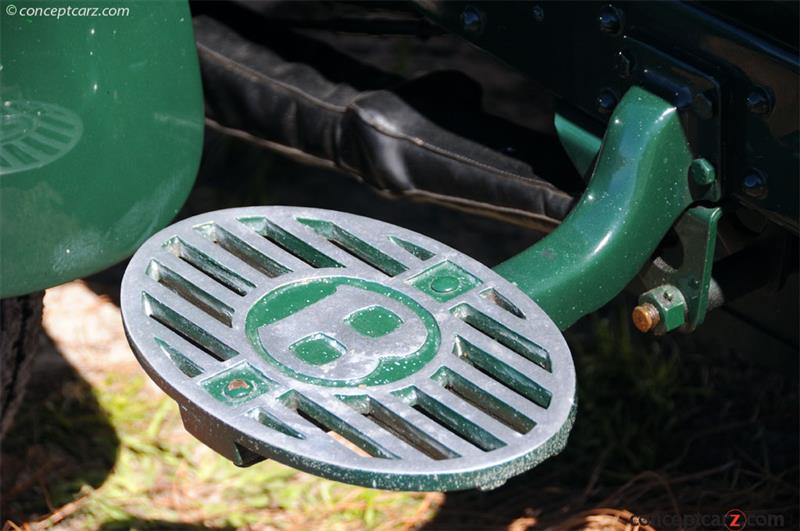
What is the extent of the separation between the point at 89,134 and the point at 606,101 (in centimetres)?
64

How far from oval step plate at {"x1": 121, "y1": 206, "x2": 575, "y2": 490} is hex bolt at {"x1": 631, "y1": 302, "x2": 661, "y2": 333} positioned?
24 cm

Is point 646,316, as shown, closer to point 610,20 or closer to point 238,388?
point 610,20

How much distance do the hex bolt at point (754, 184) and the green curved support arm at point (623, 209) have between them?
78mm

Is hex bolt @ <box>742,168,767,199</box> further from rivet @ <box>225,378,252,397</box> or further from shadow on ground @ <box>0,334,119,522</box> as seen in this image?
shadow on ground @ <box>0,334,119,522</box>

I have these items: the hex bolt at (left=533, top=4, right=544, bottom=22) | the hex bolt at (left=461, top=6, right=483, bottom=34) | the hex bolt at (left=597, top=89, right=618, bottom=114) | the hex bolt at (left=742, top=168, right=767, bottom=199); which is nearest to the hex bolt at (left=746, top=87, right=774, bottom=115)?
the hex bolt at (left=742, top=168, right=767, bottom=199)

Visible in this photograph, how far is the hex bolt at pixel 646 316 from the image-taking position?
149 cm

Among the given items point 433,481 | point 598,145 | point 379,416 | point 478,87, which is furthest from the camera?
point 478,87

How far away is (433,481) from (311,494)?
102cm

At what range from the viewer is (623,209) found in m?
1.46

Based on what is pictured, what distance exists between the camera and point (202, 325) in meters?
1.22

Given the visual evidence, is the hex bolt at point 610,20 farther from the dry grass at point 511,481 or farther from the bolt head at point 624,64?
the dry grass at point 511,481

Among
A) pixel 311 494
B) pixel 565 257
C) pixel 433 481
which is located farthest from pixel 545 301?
pixel 311 494

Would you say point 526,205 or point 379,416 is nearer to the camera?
point 379,416

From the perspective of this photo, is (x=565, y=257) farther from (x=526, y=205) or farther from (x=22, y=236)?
(x=22, y=236)
